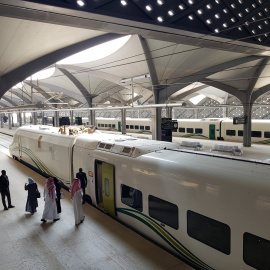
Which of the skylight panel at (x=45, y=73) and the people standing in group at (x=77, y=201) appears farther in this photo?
the skylight panel at (x=45, y=73)

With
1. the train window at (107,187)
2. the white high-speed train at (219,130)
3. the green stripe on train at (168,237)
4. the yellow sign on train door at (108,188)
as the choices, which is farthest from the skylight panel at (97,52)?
the green stripe on train at (168,237)

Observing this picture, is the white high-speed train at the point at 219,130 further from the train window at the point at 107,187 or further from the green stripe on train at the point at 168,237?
the green stripe on train at the point at 168,237

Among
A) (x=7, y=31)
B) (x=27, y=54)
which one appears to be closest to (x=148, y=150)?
(x=7, y=31)

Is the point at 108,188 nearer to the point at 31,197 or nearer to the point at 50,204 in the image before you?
the point at 50,204

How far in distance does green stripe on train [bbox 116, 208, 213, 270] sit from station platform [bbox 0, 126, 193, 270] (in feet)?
0.73

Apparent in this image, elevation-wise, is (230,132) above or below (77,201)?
above

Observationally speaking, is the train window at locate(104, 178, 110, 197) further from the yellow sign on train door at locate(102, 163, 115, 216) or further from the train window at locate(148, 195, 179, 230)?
the train window at locate(148, 195, 179, 230)

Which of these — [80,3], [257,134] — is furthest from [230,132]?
[80,3]

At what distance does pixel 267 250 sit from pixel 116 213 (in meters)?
4.78

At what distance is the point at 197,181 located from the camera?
5504mm

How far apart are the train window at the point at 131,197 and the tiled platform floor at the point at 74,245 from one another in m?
0.83

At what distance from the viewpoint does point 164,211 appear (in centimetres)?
618

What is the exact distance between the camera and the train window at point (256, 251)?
4.25 m

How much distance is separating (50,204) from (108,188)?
1.91 meters
